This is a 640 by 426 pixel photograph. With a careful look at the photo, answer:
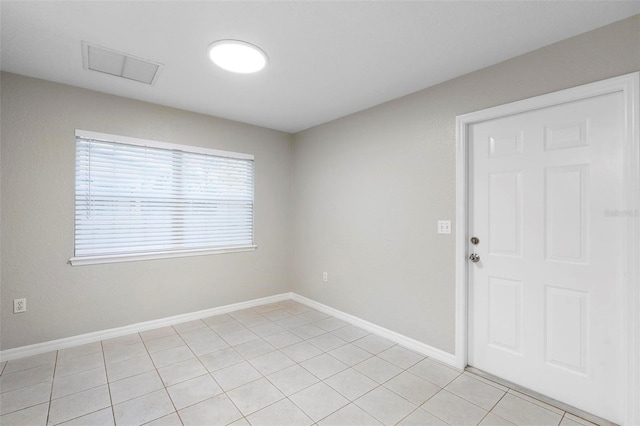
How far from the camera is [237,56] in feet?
7.18

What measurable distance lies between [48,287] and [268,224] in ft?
7.93

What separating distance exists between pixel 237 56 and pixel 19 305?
2.89 meters

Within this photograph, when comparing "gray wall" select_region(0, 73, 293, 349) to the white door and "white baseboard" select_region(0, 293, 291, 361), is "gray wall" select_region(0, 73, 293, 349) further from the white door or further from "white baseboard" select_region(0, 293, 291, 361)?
the white door

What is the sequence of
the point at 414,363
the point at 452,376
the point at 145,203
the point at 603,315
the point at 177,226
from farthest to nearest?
the point at 177,226 < the point at 145,203 < the point at 414,363 < the point at 452,376 < the point at 603,315

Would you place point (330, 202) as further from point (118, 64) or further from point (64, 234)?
point (64, 234)

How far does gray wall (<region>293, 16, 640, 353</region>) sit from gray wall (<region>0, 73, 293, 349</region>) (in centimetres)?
147

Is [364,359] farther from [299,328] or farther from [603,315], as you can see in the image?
[603,315]

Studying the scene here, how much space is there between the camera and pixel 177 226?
348 cm

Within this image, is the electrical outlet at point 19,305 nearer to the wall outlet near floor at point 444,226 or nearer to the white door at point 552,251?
the wall outlet near floor at point 444,226

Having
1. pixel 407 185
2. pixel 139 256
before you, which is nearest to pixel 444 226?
pixel 407 185

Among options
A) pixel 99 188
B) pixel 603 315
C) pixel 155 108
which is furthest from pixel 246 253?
pixel 603 315

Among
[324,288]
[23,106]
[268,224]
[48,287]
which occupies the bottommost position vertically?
[324,288]

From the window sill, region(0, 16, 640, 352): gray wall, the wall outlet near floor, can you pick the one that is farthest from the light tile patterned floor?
the wall outlet near floor

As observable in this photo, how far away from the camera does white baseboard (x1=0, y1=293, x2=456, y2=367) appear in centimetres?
261
